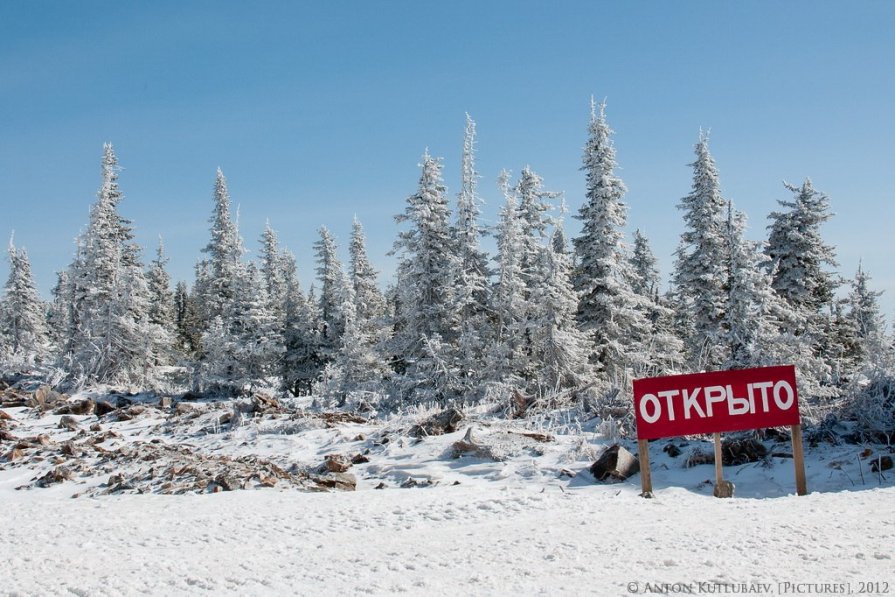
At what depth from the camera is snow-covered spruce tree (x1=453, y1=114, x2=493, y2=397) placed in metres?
24.0

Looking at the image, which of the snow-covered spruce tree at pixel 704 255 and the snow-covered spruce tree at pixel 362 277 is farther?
the snow-covered spruce tree at pixel 362 277

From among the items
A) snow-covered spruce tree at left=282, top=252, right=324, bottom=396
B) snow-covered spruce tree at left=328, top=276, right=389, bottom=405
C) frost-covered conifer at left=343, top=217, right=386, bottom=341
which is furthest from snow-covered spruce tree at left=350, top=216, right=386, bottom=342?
snow-covered spruce tree at left=328, top=276, right=389, bottom=405

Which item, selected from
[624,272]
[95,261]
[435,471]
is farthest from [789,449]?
[95,261]

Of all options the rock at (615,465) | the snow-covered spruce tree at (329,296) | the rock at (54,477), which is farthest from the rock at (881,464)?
the snow-covered spruce tree at (329,296)

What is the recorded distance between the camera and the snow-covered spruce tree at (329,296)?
34.2 meters

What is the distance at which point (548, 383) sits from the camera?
22.4 m

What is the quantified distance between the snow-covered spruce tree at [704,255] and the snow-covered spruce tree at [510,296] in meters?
8.58

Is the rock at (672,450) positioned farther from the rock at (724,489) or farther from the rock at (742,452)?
the rock at (724,489)

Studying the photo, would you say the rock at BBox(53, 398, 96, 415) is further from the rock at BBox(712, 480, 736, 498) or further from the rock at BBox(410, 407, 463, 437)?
the rock at BBox(712, 480, 736, 498)

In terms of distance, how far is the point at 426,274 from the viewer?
81.9 feet

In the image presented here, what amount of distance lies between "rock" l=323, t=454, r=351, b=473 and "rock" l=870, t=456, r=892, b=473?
7.74 meters

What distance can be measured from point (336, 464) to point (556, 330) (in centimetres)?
1375

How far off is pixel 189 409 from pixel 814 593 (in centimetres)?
1531

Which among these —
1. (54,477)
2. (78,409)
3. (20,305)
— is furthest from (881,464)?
(20,305)
